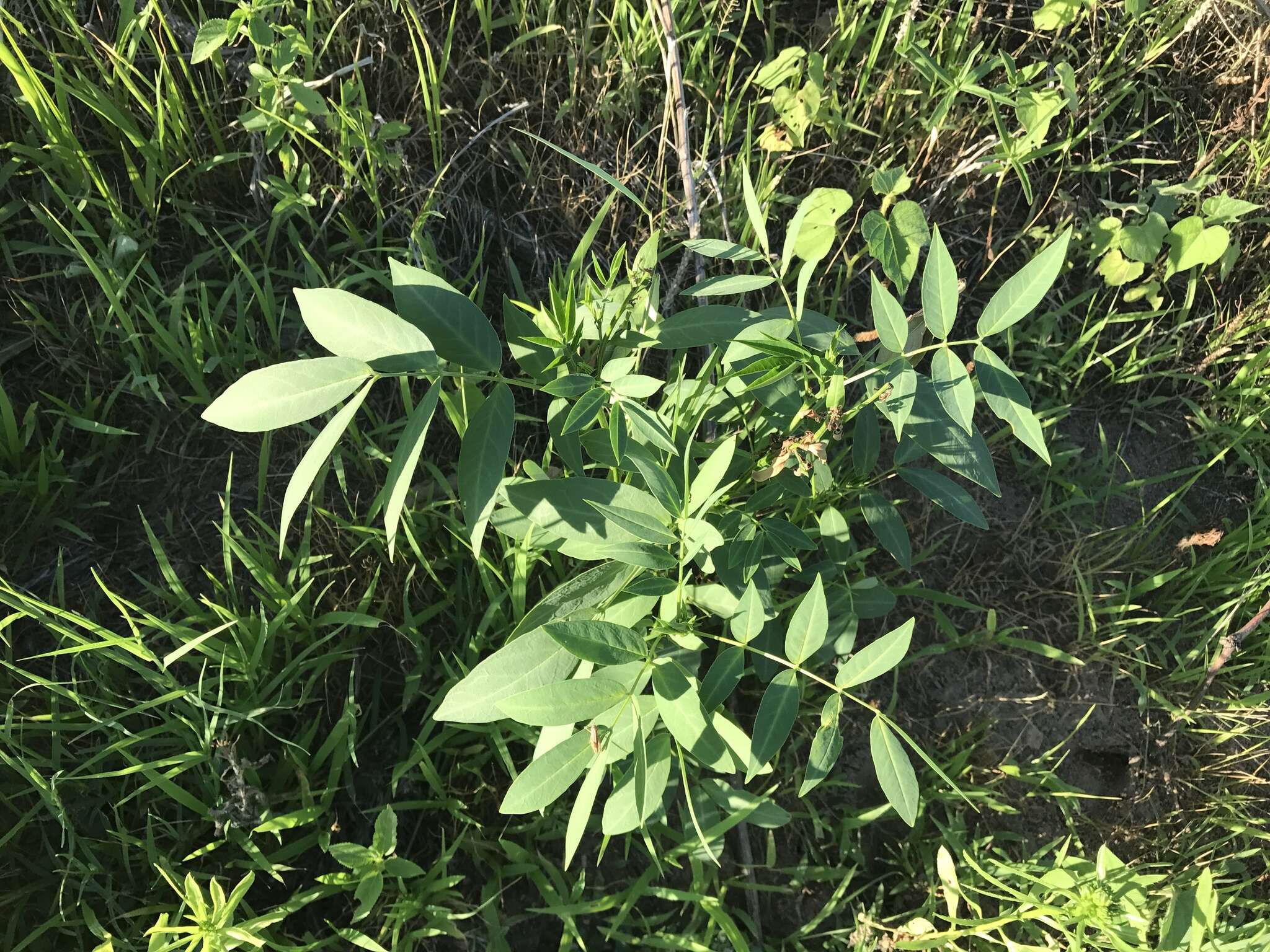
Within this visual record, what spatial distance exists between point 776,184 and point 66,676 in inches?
68.0

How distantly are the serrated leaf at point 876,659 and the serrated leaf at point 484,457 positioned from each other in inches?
20.4

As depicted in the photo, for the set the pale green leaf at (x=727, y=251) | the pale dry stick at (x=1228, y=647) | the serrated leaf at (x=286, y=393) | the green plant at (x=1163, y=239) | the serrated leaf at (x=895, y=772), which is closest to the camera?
the serrated leaf at (x=286, y=393)

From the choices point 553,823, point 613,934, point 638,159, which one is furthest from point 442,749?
point 638,159

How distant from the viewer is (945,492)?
4.43 feet

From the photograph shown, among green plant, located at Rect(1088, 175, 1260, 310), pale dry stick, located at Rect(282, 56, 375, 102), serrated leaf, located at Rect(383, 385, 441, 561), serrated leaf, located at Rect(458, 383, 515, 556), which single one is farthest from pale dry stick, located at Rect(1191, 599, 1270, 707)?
pale dry stick, located at Rect(282, 56, 375, 102)

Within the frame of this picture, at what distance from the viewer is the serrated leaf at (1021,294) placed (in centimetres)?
113

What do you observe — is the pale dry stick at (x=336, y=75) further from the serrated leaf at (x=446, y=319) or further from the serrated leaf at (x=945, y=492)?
the serrated leaf at (x=945, y=492)

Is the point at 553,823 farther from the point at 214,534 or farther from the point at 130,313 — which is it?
the point at 130,313

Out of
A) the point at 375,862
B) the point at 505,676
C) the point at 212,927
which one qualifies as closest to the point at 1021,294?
the point at 505,676

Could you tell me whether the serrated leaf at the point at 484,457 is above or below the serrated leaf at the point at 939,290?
below

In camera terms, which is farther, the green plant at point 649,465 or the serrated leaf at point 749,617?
the serrated leaf at point 749,617

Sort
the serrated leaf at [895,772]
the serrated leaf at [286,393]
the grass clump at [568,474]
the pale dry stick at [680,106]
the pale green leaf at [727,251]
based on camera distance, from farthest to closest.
Result: the grass clump at [568,474] → the pale dry stick at [680,106] → the pale green leaf at [727,251] → the serrated leaf at [895,772] → the serrated leaf at [286,393]

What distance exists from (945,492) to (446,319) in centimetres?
79

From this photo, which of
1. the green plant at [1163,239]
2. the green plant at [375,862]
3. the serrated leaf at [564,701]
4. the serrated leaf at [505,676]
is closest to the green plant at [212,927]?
the green plant at [375,862]
